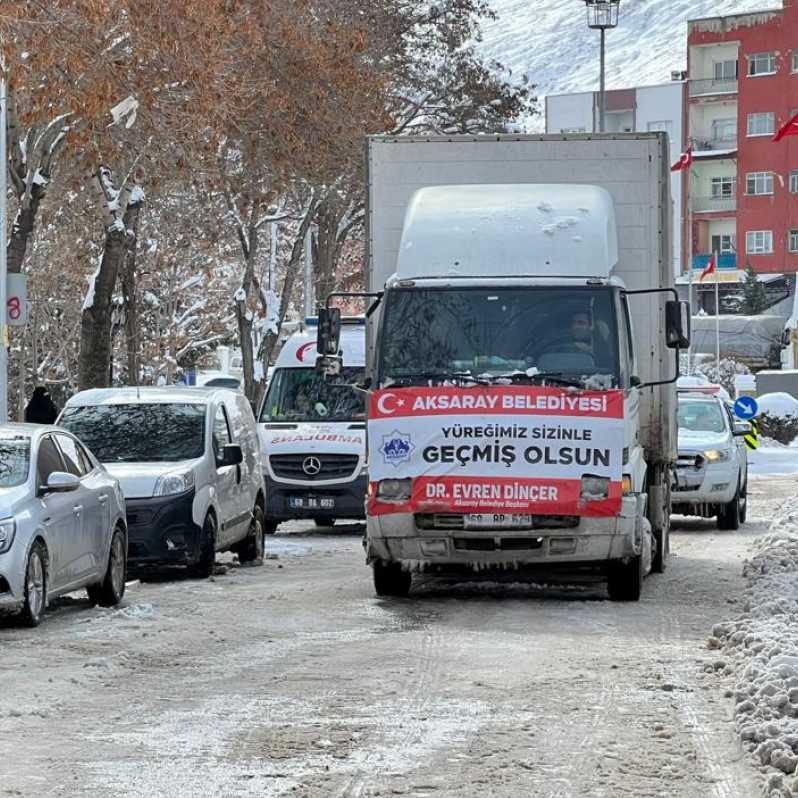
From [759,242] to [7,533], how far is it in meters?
90.1

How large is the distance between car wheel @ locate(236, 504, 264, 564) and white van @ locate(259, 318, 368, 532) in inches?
158

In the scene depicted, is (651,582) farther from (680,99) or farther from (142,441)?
(680,99)

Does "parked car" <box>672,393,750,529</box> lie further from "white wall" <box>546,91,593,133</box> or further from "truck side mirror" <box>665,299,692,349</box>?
"white wall" <box>546,91,593,133</box>

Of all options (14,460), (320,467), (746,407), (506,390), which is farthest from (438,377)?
(746,407)

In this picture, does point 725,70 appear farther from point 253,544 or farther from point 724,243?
point 253,544

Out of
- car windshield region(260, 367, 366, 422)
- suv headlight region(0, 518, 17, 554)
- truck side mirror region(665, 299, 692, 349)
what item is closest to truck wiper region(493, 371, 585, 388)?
truck side mirror region(665, 299, 692, 349)

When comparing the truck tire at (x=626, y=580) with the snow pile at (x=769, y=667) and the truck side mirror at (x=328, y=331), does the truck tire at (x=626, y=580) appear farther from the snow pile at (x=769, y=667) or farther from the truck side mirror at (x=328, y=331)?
the truck side mirror at (x=328, y=331)

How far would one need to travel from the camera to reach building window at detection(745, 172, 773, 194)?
9912cm

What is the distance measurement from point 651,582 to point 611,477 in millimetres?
3204

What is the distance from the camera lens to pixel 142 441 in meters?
18.6

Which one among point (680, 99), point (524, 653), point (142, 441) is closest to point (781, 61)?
point (680, 99)

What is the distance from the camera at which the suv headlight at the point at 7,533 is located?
13.0 m

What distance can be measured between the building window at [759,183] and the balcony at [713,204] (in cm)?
96

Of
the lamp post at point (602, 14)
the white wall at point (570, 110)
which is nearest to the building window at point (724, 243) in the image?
the white wall at point (570, 110)
